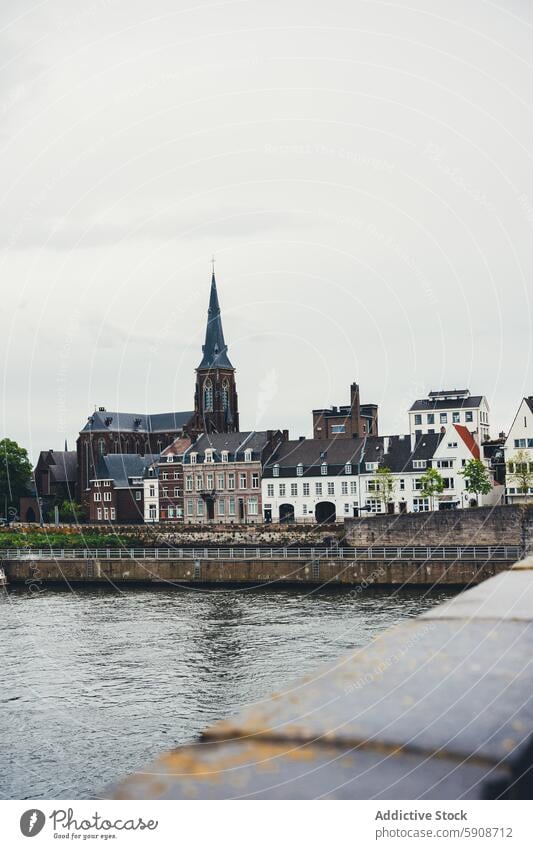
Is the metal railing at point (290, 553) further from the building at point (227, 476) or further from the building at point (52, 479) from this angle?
the building at point (52, 479)

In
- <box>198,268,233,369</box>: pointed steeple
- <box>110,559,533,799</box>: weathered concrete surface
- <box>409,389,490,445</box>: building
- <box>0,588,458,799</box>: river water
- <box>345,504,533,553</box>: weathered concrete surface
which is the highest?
<box>198,268,233,369</box>: pointed steeple

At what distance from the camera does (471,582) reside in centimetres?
5294

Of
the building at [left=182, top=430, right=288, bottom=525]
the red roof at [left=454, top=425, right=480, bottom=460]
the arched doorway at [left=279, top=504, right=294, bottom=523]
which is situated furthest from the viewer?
the building at [left=182, top=430, right=288, bottom=525]

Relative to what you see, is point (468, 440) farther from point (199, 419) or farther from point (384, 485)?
point (199, 419)

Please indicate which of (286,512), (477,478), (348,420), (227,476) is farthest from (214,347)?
(477,478)

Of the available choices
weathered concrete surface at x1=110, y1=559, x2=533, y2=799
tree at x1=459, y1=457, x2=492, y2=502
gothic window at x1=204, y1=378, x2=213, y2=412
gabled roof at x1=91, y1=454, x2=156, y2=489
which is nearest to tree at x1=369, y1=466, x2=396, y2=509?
tree at x1=459, y1=457, x2=492, y2=502

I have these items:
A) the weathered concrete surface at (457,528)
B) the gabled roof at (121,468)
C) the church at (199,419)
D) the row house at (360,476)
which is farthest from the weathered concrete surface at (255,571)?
the church at (199,419)

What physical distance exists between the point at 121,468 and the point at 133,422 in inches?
900

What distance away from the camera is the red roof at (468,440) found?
78.9 metres

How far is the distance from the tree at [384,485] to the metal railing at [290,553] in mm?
13168

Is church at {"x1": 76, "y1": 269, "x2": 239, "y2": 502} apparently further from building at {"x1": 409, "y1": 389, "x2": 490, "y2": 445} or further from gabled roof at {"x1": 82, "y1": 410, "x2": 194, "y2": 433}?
building at {"x1": 409, "y1": 389, "x2": 490, "y2": 445}

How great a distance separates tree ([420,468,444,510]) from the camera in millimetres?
76062
